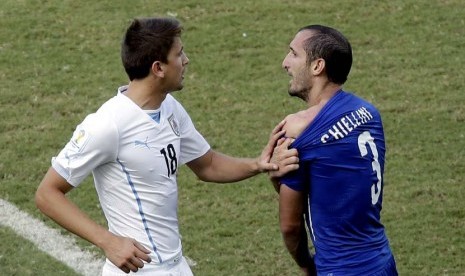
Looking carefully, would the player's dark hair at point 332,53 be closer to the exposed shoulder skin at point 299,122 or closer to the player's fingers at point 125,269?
the exposed shoulder skin at point 299,122

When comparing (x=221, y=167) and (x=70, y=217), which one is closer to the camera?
(x=70, y=217)

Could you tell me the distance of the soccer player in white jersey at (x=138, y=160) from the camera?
18.7 feet

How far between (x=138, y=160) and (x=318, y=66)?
3.22ft

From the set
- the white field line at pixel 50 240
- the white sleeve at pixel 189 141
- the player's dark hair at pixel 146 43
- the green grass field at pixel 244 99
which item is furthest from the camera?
the green grass field at pixel 244 99

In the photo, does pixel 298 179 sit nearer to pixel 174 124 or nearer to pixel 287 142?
pixel 287 142

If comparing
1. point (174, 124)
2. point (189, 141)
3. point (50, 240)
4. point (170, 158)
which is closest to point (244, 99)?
point (50, 240)

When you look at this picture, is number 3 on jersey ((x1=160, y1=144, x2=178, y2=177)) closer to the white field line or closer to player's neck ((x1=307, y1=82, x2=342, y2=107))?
player's neck ((x1=307, y1=82, x2=342, y2=107))

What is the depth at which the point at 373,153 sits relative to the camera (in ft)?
18.6

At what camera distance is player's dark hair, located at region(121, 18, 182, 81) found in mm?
5867

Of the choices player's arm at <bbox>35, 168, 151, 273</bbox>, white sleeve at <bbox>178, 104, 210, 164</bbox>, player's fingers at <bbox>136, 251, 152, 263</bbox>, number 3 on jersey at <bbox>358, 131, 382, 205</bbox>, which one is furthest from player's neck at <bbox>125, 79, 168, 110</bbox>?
number 3 on jersey at <bbox>358, 131, 382, 205</bbox>

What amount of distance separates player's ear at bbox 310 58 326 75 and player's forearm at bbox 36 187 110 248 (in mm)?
1240

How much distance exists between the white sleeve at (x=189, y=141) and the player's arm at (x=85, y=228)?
31.9 inches

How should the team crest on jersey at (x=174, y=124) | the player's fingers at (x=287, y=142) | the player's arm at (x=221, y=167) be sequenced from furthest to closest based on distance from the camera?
1. the player's arm at (x=221, y=167)
2. the team crest on jersey at (x=174, y=124)
3. the player's fingers at (x=287, y=142)

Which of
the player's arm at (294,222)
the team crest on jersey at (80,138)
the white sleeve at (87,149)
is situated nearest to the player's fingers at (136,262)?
the white sleeve at (87,149)
